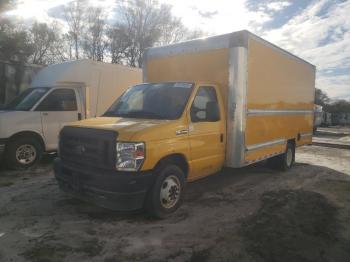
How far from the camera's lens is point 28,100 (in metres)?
8.53

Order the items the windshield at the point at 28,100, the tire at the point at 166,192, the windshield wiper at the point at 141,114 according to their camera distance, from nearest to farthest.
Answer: the tire at the point at 166,192
the windshield wiper at the point at 141,114
the windshield at the point at 28,100

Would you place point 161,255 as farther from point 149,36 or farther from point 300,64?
point 149,36

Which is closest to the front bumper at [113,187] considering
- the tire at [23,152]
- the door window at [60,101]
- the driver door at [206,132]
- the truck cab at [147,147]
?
the truck cab at [147,147]

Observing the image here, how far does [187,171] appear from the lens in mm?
5457

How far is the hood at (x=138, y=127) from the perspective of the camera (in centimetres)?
444

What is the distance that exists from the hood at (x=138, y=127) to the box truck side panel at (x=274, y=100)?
2.07 meters

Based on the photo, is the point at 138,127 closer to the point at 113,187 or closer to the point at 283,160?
the point at 113,187

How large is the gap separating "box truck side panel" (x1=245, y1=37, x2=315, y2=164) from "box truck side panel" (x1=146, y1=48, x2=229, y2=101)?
57cm

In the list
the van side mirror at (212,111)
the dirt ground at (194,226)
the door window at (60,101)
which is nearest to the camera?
the dirt ground at (194,226)

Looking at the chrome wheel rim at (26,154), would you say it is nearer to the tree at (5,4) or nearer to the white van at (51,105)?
the white van at (51,105)

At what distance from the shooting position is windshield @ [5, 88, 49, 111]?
27.4 feet

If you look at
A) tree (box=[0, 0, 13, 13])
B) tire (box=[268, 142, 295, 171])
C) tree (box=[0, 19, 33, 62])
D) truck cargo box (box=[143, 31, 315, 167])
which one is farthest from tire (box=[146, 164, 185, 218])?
tree (box=[0, 19, 33, 62])

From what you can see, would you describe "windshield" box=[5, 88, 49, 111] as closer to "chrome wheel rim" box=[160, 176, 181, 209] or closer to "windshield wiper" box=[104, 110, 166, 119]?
"windshield wiper" box=[104, 110, 166, 119]

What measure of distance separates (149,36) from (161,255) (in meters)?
36.4
